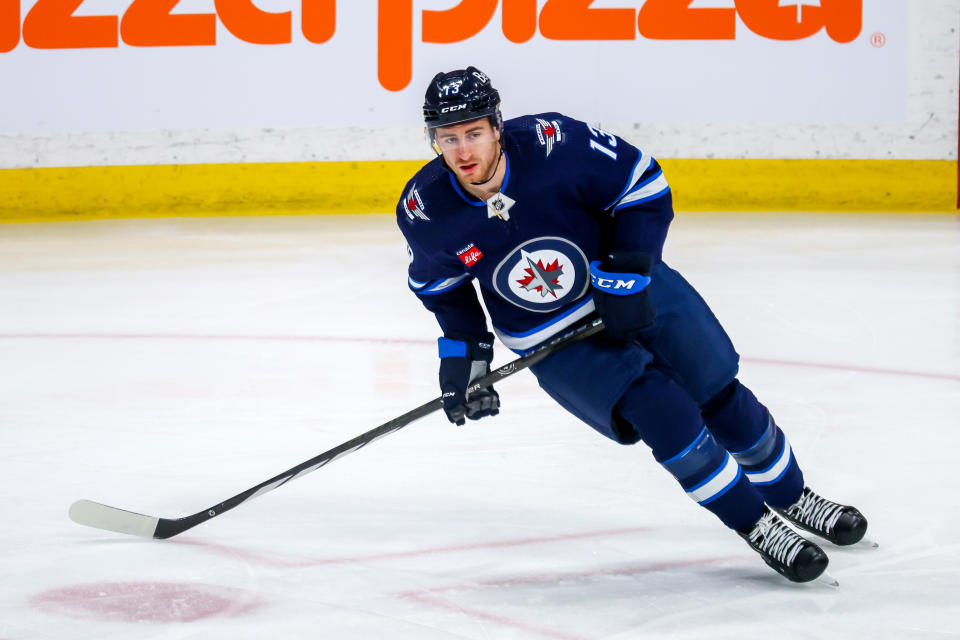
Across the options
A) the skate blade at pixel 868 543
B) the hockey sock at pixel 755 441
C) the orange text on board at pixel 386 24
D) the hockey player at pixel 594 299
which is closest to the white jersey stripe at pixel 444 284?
the hockey player at pixel 594 299

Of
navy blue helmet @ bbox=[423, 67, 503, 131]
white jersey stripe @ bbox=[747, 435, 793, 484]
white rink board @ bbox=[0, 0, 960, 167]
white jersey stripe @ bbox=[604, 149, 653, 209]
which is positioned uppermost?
navy blue helmet @ bbox=[423, 67, 503, 131]

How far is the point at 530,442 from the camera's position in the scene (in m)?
2.90

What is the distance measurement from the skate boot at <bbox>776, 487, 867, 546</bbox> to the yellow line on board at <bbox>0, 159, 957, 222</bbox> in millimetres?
5199

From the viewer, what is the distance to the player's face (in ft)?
6.71

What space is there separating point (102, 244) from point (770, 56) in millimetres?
3920

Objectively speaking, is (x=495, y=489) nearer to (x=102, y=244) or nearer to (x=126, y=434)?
(x=126, y=434)

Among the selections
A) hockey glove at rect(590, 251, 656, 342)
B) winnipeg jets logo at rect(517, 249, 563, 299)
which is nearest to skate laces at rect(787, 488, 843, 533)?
hockey glove at rect(590, 251, 656, 342)

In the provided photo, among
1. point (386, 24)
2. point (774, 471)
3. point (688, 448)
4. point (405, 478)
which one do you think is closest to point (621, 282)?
point (688, 448)

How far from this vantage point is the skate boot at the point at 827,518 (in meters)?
2.17

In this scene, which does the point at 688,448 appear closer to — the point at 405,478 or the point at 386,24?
the point at 405,478

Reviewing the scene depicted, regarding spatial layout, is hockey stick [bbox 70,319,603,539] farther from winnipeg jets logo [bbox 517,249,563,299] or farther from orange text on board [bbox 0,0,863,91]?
orange text on board [bbox 0,0,863,91]

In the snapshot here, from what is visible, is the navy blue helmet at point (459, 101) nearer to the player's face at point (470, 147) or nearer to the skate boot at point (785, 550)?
the player's face at point (470, 147)

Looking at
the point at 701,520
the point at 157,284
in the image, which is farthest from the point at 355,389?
the point at 157,284

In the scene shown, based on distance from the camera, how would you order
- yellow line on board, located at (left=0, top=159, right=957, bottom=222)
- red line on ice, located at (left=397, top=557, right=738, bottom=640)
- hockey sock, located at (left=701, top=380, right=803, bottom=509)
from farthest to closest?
yellow line on board, located at (left=0, top=159, right=957, bottom=222), hockey sock, located at (left=701, top=380, right=803, bottom=509), red line on ice, located at (left=397, top=557, right=738, bottom=640)
